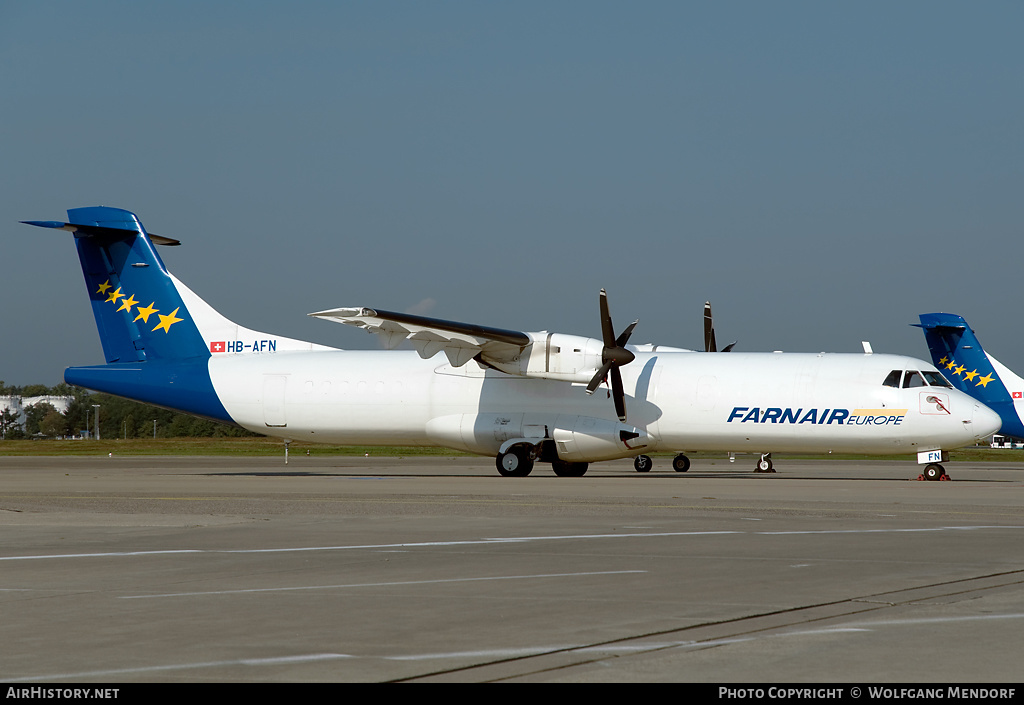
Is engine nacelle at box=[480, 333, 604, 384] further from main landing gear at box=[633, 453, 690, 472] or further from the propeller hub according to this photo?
main landing gear at box=[633, 453, 690, 472]

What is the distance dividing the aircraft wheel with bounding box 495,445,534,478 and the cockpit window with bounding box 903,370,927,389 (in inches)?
407

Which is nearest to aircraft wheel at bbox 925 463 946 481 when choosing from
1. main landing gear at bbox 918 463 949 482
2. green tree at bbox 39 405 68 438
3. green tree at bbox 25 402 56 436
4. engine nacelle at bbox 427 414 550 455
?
main landing gear at bbox 918 463 949 482

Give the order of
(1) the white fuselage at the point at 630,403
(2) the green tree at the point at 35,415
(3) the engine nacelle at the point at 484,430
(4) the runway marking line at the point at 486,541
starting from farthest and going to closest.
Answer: (2) the green tree at the point at 35,415
(3) the engine nacelle at the point at 484,430
(1) the white fuselage at the point at 630,403
(4) the runway marking line at the point at 486,541

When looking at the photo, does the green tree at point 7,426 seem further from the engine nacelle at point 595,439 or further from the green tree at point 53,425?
the engine nacelle at point 595,439

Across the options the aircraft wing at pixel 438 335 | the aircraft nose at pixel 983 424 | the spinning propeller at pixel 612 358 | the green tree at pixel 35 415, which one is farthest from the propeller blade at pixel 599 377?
the green tree at pixel 35 415

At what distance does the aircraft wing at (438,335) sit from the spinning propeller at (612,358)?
2.12 meters

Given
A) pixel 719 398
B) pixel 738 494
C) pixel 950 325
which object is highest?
pixel 950 325

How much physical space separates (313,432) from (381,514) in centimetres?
1627

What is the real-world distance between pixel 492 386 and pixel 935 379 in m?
12.1

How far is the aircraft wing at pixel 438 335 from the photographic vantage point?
2770 centimetres

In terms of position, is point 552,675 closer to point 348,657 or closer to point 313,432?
point 348,657

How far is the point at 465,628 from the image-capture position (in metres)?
6.94

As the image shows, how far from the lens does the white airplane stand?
1110 inches

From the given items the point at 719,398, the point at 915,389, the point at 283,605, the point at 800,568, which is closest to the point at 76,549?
the point at 283,605
